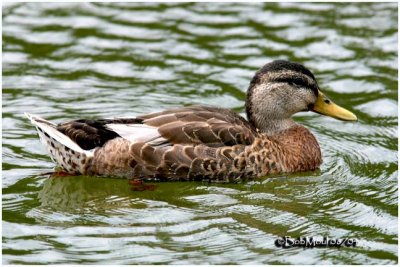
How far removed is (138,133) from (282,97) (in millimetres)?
1868

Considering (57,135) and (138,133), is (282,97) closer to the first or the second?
(138,133)

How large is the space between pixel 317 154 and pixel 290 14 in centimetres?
506

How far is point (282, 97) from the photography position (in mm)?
11680

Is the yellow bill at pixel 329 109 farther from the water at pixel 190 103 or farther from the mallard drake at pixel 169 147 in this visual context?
the mallard drake at pixel 169 147

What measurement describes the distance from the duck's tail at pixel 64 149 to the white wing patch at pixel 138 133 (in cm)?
41

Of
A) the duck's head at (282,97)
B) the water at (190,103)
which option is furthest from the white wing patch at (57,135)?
the duck's head at (282,97)

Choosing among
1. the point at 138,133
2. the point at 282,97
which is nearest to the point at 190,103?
the point at 282,97

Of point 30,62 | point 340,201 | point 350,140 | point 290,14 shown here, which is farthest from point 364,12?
point 340,201

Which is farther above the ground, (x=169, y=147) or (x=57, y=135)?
(x=57, y=135)

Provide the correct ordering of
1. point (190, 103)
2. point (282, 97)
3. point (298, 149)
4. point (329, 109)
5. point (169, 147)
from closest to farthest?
point (169, 147)
point (298, 149)
point (282, 97)
point (329, 109)
point (190, 103)

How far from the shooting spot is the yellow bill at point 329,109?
1184 cm

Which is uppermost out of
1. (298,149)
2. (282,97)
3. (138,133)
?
(282,97)

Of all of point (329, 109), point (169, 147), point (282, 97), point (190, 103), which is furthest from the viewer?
point (190, 103)

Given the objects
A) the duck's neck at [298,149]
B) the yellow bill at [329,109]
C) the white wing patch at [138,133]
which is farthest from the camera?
the yellow bill at [329,109]
